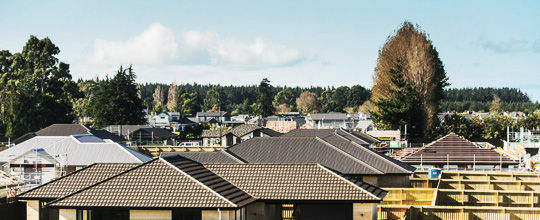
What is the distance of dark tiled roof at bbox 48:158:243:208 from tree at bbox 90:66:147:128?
87616mm

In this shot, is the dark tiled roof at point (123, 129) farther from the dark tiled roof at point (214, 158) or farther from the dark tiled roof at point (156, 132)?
the dark tiled roof at point (214, 158)

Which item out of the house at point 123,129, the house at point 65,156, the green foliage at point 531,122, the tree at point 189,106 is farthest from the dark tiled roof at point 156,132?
the tree at point 189,106

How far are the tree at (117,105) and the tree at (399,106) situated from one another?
42.2 m

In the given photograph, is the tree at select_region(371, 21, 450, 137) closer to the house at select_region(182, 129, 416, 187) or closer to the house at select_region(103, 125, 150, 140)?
the house at select_region(103, 125, 150, 140)

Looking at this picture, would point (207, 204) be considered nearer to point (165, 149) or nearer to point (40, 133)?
point (165, 149)

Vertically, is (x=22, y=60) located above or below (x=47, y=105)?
above

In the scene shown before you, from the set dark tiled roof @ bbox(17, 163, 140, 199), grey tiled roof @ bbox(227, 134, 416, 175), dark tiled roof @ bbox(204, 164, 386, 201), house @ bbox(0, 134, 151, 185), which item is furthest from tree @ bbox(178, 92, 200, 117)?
dark tiled roof @ bbox(204, 164, 386, 201)

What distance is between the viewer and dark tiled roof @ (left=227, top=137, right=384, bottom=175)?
3869cm

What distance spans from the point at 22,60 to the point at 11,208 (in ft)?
310

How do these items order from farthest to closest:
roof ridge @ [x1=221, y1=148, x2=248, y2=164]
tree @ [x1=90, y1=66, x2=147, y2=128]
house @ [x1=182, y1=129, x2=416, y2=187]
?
tree @ [x1=90, y1=66, x2=147, y2=128]
roof ridge @ [x1=221, y1=148, x2=248, y2=164]
house @ [x1=182, y1=129, x2=416, y2=187]

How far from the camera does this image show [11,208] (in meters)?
29.5

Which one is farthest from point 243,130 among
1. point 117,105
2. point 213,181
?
point 213,181

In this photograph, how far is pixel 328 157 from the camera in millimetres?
40000

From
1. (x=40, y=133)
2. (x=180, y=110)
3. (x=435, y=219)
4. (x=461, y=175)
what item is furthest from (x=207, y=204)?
(x=180, y=110)
